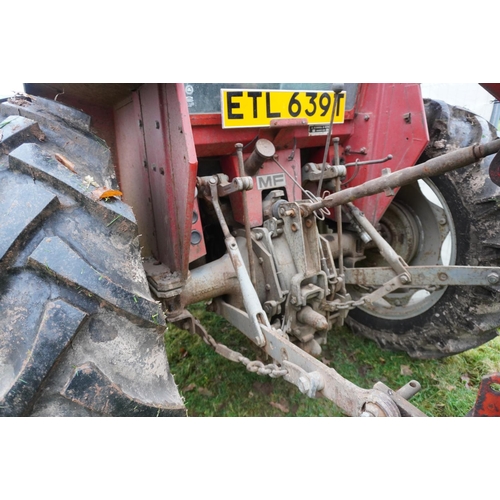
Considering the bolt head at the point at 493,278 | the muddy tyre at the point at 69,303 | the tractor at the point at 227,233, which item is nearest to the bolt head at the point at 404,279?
the tractor at the point at 227,233

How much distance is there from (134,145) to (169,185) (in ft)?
1.37

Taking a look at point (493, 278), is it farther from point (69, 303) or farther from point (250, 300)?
point (69, 303)

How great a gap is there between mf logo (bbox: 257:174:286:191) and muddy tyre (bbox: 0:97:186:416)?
0.99 m

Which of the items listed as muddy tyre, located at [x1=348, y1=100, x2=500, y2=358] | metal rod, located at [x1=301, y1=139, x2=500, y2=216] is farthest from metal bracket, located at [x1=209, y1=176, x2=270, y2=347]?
muddy tyre, located at [x1=348, y1=100, x2=500, y2=358]

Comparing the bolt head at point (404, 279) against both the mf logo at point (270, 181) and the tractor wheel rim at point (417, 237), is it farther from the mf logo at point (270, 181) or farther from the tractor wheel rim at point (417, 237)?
the mf logo at point (270, 181)

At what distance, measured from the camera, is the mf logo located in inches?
76.3

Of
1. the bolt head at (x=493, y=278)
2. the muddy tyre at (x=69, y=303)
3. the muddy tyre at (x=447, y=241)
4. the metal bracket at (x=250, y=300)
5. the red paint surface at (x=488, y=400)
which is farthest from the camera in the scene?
the muddy tyre at (x=447, y=241)

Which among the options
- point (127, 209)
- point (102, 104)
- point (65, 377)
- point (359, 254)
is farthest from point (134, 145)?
point (359, 254)

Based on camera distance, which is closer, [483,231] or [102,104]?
[102,104]

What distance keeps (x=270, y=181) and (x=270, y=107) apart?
1.30ft

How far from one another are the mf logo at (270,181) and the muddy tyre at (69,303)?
3.24ft

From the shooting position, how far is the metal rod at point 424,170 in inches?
36.3

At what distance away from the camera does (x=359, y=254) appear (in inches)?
90.7

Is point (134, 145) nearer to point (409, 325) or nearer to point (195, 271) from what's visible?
point (195, 271)
